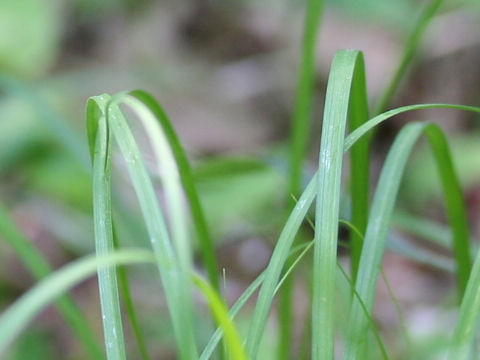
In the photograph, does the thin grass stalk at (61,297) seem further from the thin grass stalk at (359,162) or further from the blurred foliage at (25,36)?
the blurred foliage at (25,36)

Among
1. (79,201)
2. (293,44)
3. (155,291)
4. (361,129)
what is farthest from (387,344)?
→ (293,44)

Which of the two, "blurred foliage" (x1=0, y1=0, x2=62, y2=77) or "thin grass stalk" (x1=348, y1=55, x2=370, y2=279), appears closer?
"thin grass stalk" (x1=348, y1=55, x2=370, y2=279)

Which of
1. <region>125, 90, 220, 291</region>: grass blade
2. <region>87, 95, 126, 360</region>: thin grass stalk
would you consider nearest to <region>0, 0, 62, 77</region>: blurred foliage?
<region>125, 90, 220, 291</region>: grass blade

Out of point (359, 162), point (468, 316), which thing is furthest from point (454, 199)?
point (468, 316)

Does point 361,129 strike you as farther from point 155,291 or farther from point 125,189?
point 125,189

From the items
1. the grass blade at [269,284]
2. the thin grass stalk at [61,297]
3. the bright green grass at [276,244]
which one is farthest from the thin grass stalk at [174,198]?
the thin grass stalk at [61,297]

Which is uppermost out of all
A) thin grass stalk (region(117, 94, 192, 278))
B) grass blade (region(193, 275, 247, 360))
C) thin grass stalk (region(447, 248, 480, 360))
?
thin grass stalk (region(117, 94, 192, 278))

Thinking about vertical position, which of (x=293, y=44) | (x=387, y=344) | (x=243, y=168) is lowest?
(x=387, y=344)

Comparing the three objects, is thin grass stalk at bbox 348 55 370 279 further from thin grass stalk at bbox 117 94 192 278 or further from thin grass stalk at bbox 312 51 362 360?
thin grass stalk at bbox 117 94 192 278
